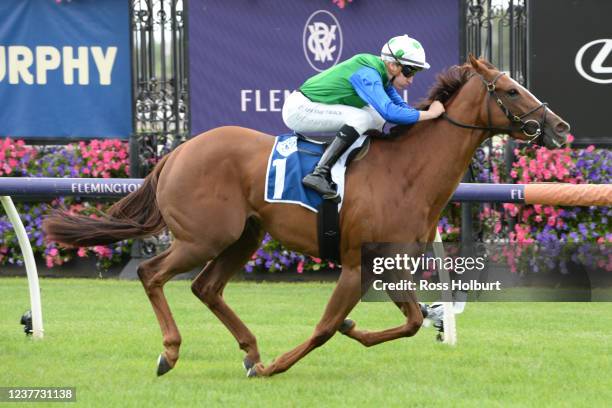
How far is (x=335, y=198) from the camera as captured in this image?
633 cm

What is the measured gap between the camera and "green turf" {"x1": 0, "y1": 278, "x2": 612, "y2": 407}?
5.87 metres

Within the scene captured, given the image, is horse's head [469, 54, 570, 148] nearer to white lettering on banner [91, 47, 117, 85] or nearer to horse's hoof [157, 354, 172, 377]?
horse's hoof [157, 354, 172, 377]

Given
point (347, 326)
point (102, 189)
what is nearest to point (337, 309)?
point (347, 326)

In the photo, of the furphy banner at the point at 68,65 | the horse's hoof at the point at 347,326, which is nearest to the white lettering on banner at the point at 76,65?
the furphy banner at the point at 68,65

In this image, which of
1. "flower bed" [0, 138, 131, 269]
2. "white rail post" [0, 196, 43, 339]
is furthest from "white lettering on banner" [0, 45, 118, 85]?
"white rail post" [0, 196, 43, 339]

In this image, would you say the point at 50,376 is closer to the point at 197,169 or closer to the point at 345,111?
the point at 197,169

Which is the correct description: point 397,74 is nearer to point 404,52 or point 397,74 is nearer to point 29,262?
point 404,52

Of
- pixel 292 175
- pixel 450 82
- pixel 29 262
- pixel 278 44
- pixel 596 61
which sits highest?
pixel 278 44

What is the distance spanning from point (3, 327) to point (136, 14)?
3.79 m

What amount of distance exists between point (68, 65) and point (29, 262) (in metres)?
4.00

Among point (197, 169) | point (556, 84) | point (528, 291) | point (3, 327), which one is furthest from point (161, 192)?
point (556, 84)

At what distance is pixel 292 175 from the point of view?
6438 millimetres

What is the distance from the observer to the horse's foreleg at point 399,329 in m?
6.36

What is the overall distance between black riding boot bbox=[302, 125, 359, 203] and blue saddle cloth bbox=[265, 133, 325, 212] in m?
0.08
